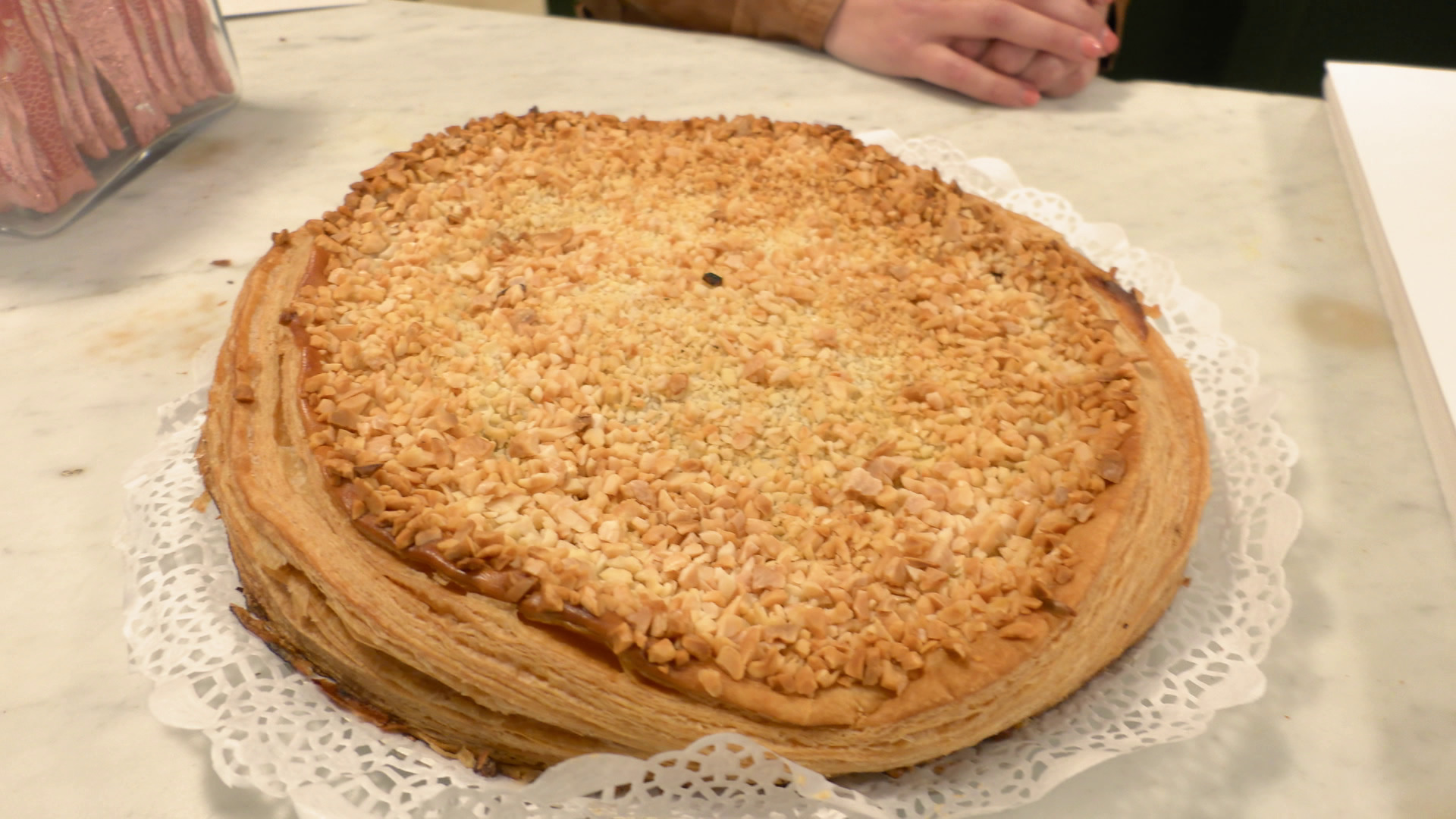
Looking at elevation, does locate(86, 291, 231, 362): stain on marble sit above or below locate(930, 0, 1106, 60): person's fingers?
below

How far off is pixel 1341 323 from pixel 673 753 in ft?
4.26

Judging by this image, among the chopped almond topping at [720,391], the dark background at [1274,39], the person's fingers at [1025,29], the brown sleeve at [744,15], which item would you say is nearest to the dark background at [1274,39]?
the dark background at [1274,39]

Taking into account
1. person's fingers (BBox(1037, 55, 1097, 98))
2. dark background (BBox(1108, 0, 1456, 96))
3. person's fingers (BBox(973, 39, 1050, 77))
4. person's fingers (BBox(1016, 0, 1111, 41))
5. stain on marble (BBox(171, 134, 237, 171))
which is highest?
person's fingers (BBox(1016, 0, 1111, 41))

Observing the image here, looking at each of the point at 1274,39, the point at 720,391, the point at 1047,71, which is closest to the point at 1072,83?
the point at 1047,71

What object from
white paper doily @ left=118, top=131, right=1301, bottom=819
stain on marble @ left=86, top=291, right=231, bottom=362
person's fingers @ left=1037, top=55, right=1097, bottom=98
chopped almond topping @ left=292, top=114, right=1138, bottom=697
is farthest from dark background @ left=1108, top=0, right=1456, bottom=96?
stain on marble @ left=86, top=291, right=231, bottom=362

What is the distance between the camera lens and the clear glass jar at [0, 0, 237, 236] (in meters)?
1.47

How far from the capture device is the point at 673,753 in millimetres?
797

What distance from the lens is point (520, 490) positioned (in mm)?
992

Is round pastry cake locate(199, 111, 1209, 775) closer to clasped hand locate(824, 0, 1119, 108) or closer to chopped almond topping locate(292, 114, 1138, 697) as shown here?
chopped almond topping locate(292, 114, 1138, 697)

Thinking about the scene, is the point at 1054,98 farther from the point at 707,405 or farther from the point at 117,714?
the point at 117,714

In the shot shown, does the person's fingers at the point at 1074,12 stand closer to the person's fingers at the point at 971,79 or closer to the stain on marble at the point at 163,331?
the person's fingers at the point at 971,79

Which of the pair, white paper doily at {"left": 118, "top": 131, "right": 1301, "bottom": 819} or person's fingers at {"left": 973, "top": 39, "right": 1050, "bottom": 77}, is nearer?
white paper doily at {"left": 118, "top": 131, "right": 1301, "bottom": 819}

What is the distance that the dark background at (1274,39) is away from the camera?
8.97 feet

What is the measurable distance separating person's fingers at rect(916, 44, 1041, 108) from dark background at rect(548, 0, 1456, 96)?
804 millimetres
